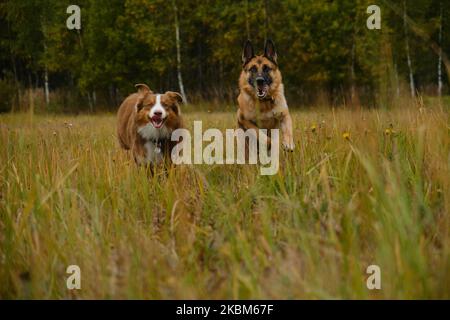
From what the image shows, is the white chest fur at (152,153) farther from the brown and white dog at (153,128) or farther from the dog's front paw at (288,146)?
the dog's front paw at (288,146)

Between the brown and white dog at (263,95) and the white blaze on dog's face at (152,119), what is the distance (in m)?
1.09

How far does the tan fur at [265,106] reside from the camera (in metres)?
5.82

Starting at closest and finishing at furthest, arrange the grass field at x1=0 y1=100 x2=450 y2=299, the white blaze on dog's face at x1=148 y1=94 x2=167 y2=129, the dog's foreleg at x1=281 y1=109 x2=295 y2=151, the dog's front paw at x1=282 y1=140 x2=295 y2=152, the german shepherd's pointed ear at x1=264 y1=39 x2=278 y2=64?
the grass field at x1=0 y1=100 x2=450 y2=299, the dog's front paw at x1=282 y1=140 x2=295 y2=152, the white blaze on dog's face at x1=148 y1=94 x2=167 y2=129, the dog's foreleg at x1=281 y1=109 x2=295 y2=151, the german shepherd's pointed ear at x1=264 y1=39 x2=278 y2=64

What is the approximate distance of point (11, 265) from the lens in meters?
2.12

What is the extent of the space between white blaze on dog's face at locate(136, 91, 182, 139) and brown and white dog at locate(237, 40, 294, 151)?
109 centimetres

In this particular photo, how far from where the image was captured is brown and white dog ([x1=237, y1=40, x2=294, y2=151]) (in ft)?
19.1

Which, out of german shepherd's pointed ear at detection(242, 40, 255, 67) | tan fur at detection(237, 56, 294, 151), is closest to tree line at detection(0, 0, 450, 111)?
german shepherd's pointed ear at detection(242, 40, 255, 67)

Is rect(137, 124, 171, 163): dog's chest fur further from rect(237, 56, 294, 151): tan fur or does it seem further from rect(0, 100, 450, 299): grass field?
rect(0, 100, 450, 299): grass field

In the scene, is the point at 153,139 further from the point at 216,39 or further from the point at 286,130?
the point at 216,39

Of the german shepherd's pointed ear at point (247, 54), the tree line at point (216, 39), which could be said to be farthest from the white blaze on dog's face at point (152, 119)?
the tree line at point (216, 39)

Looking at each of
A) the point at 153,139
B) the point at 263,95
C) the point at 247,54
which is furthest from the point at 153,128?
the point at 247,54

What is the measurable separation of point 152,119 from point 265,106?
1.81 meters
